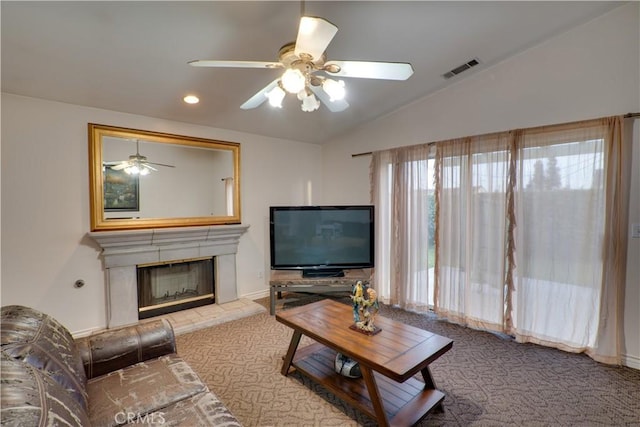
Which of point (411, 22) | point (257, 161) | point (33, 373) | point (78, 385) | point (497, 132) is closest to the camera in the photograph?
point (33, 373)

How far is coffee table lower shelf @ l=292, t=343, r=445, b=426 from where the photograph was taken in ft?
6.19

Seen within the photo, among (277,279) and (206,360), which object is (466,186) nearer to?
(277,279)

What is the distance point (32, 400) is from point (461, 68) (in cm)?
386

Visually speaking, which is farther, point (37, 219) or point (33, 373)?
point (37, 219)

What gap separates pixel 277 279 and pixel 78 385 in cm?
251

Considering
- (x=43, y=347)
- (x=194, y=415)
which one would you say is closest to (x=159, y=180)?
(x=43, y=347)

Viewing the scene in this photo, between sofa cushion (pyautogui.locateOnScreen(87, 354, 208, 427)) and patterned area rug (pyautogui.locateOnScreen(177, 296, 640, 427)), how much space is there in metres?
0.60

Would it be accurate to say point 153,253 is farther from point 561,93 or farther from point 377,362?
point 561,93

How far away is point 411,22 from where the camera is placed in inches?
89.8

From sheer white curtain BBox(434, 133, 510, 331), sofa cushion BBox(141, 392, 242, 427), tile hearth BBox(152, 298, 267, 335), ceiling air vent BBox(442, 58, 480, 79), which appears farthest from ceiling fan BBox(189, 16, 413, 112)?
tile hearth BBox(152, 298, 267, 335)

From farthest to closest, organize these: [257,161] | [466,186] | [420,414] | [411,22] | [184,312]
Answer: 1. [257,161]
2. [184,312]
3. [466,186]
4. [411,22]
5. [420,414]

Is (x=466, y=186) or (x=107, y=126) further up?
(x=107, y=126)

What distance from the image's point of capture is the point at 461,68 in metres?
3.07

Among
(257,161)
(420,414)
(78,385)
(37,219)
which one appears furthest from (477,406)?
(37,219)
